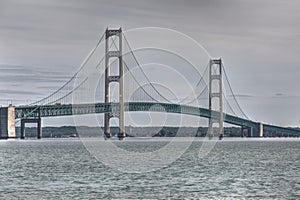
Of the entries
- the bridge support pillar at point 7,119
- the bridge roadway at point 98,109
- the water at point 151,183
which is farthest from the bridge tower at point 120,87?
the water at point 151,183

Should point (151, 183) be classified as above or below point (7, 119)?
below

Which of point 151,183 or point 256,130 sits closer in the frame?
point 151,183

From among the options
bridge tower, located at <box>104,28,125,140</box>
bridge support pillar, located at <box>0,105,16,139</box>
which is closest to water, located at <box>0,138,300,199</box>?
bridge tower, located at <box>104,28,125,140</box>

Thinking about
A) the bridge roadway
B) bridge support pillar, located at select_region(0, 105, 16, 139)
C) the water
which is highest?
the bridge roadway

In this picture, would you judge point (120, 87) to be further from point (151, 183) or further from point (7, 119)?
point (151, 183)

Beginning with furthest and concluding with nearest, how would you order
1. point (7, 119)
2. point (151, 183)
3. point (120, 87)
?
1. point (7, 119)
2. point (120, 87)
3. point (151, 183)

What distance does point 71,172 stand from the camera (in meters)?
50.9

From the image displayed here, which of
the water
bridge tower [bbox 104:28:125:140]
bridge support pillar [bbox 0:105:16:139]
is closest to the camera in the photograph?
the water

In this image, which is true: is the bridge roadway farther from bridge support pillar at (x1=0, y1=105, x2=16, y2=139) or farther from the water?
the water

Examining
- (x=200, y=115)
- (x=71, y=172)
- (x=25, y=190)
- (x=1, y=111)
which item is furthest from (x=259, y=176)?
(x=1, y=111)

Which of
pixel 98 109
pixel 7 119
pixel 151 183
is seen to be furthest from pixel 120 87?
pixel 151 183

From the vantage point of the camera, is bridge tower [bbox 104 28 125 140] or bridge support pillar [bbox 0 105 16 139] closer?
bridge tower [bbox 104 28 125 140]

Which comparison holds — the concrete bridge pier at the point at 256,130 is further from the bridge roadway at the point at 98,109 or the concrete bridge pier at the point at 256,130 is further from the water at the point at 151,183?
the water at the point at 151,183

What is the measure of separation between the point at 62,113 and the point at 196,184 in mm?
91289
